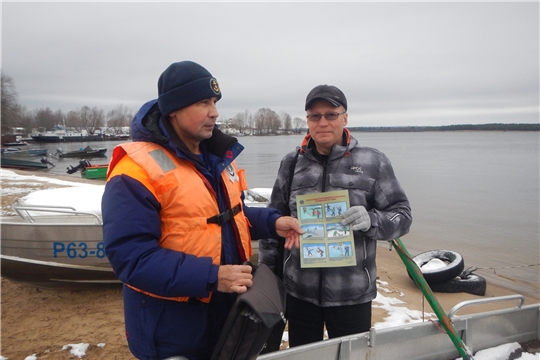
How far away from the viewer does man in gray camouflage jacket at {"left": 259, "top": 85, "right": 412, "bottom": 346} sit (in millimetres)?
2336

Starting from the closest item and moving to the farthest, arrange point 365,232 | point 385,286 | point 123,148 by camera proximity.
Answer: point 123,148, point 365,232, point 385,286

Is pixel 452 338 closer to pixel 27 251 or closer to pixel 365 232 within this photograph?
pixel 365 232

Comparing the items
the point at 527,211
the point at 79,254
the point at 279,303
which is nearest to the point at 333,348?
the point at 279,303

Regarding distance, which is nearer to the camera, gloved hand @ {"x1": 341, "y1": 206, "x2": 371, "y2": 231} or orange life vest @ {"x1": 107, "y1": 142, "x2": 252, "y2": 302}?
orange life vest @ {"x1": 107, "y1": 142, "x2": 252, "y2": 302}

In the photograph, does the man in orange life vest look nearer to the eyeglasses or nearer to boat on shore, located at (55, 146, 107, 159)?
the eyeglasses

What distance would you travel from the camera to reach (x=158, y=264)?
1.40 m

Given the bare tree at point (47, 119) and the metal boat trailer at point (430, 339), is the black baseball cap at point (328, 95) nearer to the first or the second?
the metal boat trailer at point (430, 339)

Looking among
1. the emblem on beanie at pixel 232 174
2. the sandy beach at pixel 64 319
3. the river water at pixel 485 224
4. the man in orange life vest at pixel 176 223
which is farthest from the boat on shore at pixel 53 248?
the river water at pixel 485 224

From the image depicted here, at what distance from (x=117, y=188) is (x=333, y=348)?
70.3 inches

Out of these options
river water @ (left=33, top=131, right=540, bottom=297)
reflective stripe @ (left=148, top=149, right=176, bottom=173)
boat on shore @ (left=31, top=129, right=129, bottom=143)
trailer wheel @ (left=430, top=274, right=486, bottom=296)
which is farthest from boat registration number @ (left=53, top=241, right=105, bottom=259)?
boat on shore @ (left=31, top=129, right=129, bottom=143)

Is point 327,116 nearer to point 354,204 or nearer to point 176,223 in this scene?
point 354,204

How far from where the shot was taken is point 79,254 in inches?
200

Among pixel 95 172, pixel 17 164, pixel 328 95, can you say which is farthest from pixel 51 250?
pixel 17 164

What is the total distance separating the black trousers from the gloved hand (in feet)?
1.98
